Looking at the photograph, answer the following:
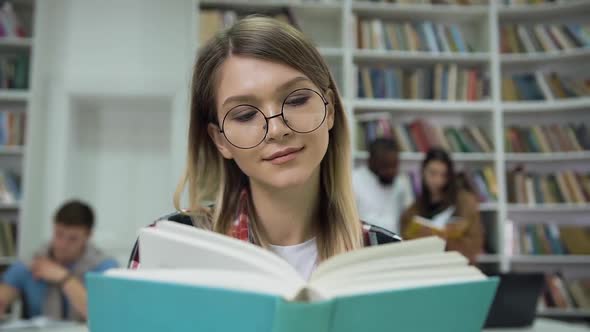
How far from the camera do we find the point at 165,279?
18.1 inches

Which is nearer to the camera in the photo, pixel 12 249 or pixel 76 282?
pixel 76 282

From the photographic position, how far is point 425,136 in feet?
11.4

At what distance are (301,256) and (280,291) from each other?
40cm

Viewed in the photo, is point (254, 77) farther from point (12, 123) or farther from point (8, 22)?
point (8, 22)

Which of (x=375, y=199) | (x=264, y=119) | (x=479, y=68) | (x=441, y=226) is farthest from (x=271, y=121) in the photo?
(x=479, y=68)

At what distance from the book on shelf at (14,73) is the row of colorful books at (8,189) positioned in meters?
0.63

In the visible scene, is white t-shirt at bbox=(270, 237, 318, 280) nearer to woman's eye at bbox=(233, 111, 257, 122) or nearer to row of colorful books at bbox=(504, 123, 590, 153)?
woman's eye at bbox=(233, 111, 257, 122)

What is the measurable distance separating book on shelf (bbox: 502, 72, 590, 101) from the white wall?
2.46 metres

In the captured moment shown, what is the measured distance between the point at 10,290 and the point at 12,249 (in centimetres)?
130

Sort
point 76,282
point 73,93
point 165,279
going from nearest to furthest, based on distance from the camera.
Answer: point 165,279 < point 76,282 < point 73,93

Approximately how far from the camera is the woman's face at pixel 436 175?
246cm

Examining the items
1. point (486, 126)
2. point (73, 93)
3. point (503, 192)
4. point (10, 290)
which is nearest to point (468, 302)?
point (10, 290)

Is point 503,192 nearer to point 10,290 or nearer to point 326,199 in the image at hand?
point 326,199

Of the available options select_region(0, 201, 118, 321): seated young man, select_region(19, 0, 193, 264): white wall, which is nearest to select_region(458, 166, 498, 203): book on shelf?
select_region(19, 0, 193, 264): white wall
